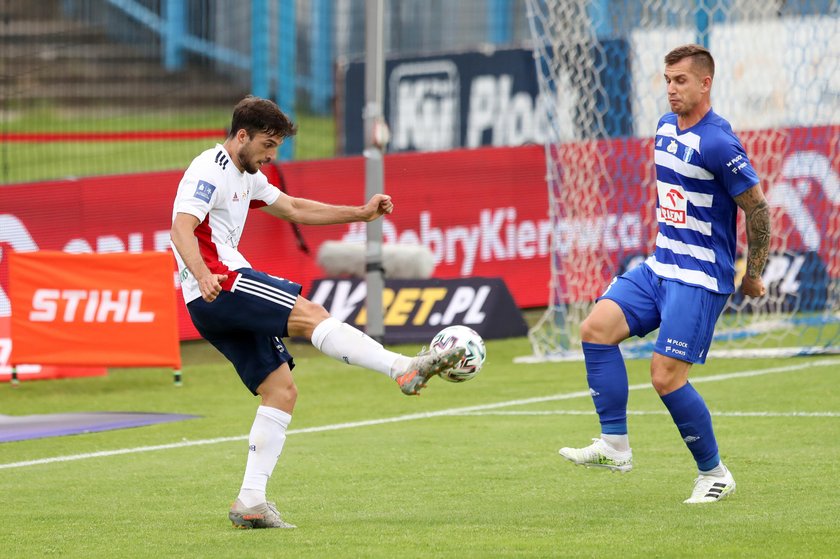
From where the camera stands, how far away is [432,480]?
795 cm

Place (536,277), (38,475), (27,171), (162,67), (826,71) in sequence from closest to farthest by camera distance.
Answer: (38,475)
(826,71)
(536,277)
(27,171)
(162,67)

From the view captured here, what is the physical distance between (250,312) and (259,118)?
840 mm

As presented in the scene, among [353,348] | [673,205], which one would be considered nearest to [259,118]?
[353,348]

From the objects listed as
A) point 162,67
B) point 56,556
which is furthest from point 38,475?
point 162,67

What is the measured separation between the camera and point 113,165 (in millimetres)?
21250

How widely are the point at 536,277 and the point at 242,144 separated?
1012 centimetres

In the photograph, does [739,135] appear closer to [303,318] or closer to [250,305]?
[303,318]

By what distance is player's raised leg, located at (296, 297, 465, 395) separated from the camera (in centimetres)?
632

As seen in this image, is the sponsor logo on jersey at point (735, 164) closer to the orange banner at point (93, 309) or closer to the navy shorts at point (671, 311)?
the navy shorts at point (671, 311)

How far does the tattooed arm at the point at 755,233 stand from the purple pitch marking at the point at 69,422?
195 inches

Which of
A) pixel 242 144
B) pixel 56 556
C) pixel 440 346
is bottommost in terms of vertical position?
pixel 56 556

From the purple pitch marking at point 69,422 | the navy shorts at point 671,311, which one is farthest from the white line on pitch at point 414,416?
the navy shorts at point 671,311

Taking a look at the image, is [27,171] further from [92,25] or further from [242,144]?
[242,144]

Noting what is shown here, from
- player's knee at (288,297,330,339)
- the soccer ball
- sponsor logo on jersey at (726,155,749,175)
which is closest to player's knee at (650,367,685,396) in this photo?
sponsor logo on jersey at (726,155,749,175)
